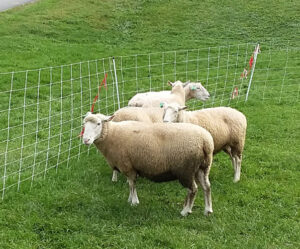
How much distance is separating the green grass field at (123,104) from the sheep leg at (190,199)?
9 cm

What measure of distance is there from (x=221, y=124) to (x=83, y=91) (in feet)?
16.7

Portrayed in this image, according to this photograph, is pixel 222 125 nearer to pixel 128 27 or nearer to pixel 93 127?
pixel 93 127

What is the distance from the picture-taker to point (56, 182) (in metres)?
6.17

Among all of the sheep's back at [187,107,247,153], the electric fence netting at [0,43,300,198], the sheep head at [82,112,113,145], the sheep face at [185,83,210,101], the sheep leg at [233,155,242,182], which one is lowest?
the electric fence netting at [0,43,300,198]

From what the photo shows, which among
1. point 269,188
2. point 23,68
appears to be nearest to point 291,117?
point 269,188

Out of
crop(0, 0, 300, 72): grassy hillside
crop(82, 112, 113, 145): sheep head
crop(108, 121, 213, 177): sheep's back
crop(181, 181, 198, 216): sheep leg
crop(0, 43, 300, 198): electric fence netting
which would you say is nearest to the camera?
crop(108, 121, 213, 177): sheep's back

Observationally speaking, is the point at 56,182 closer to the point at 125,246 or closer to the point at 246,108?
the point at 125,246

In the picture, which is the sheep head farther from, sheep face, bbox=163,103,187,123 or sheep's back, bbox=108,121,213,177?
sheep face, bbox=163,103,187,123

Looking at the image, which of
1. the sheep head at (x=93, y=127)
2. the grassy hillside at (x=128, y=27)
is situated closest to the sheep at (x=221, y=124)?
the sheep head at (x=93, y=127)

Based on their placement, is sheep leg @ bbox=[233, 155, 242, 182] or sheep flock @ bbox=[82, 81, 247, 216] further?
sheep leg @ bbox=[233, 155, 242, 182]

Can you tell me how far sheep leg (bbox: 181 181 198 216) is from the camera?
542 centimetres

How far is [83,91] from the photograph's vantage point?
10680mm

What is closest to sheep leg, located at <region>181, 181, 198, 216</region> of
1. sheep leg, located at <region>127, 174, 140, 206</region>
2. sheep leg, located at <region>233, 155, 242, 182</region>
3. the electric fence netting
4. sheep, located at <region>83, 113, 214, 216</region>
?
sheep, located at <region>83, 113, 214, 216</region>

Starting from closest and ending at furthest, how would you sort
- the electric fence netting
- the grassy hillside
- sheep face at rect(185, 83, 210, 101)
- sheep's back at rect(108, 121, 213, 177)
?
sheep's back at rect(108, 121, 213, 177), the electric fence netting, sheep face at rect(185, 83, 210, 101), the grassy hillside
